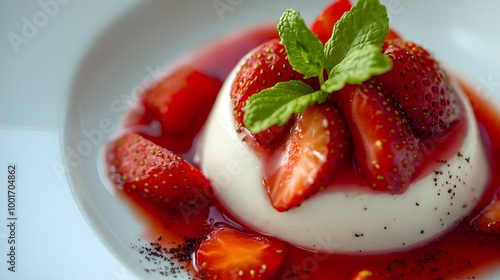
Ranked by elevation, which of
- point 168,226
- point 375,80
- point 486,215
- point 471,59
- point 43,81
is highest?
point 43,81

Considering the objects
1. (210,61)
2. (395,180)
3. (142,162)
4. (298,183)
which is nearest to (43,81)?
(142,162)

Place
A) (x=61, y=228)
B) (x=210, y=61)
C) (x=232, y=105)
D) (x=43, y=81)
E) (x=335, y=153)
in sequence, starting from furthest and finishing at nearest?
1. (x=210, y=61)
2. (x=43, y=81)
3. (x=232, y=105)
4. (x=61, y=228)
5. (x=335, y=153)

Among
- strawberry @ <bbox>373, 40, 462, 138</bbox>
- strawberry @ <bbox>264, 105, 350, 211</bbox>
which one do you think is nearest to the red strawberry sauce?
strawberry @ <bbox>264, 105, 350, 211</bbox>

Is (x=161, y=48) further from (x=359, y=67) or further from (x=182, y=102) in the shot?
(x=359, y=67)

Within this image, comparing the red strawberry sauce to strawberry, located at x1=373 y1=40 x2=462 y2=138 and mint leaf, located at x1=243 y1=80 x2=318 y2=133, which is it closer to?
strawberry, located at x1=373 y1=40 x2=462 y2=138

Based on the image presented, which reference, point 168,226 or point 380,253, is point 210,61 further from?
point 380,253

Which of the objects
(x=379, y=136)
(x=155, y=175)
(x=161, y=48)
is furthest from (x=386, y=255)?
(x=161, y=48)

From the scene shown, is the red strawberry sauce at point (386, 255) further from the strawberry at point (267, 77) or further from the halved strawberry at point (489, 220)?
the strawberry at point (267, 77)
